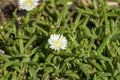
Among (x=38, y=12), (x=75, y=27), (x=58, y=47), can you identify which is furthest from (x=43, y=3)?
(x=58, y=47)

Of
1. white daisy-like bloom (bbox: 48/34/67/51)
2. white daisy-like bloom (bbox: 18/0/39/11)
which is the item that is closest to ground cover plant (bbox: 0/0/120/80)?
white daisy-like bloom (bbox: 48/34/67/51)

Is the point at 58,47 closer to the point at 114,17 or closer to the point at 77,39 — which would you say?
the point at 77,39

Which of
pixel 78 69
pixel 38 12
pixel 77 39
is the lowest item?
pixel 78 69

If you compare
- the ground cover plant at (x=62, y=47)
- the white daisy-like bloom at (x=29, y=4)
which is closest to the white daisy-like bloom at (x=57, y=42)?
the ground cover plant at (x=62, y=47)

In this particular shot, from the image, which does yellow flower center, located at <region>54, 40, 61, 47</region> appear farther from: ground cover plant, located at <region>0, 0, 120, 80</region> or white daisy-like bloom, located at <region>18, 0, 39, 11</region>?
white daisy-like bloom, located at <region>18, 0, 39, 11</region>

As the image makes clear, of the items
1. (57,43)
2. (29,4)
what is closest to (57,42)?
(57,43)

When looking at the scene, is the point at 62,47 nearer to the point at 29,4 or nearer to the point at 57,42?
the point at 57,42

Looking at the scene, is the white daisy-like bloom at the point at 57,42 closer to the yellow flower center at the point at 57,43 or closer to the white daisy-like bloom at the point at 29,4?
the yellow flower center at the point at 57,43
